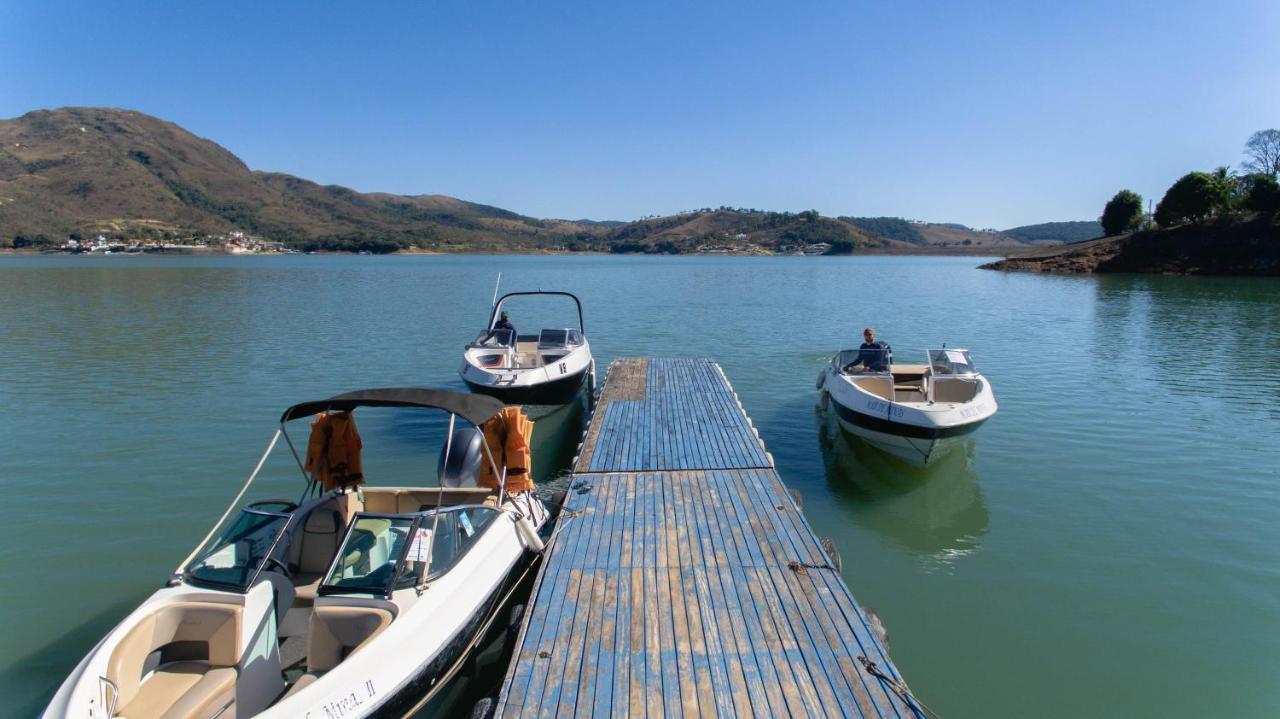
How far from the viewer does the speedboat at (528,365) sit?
15.5 meters

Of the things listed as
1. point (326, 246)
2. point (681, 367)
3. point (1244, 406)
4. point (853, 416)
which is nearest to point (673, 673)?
point (853, 416)

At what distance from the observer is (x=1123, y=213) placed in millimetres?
85312

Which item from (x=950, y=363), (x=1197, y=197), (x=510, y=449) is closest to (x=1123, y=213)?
(x=1197, y=197)

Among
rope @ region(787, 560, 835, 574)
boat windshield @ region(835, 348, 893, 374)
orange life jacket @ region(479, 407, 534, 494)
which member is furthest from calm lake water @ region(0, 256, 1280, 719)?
orange life jacket @ region(479, 407, 534, 494)

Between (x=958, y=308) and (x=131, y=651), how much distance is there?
43.6m

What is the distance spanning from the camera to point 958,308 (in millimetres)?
41562

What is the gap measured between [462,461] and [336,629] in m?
3.96

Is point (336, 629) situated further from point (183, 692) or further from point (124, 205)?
point (124, 205)

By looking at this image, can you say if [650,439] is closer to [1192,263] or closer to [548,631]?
[548,631]

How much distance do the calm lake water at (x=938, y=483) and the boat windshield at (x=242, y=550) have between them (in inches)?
93.9

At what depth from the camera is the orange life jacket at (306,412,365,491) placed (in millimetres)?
8195

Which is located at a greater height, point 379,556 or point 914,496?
point 379,556

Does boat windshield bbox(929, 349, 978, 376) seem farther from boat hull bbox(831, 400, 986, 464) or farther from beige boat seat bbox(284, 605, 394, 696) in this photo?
beige boat seat bbox(284, 605, 394, 696)

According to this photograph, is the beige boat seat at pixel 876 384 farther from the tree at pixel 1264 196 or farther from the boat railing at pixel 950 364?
the tree at pixel 1264 196
